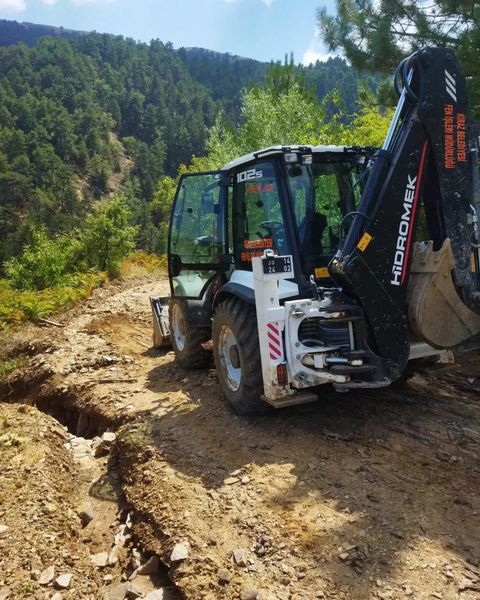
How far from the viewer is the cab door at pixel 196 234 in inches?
221

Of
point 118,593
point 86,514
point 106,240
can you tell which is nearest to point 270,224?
point 86,514

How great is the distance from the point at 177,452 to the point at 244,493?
0.95 metres

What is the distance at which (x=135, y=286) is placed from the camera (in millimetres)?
14547

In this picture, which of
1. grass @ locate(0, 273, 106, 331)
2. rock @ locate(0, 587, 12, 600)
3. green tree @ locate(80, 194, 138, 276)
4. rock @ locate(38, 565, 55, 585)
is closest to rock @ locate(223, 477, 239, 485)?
rock @ locate(38, 565, 55, 585)

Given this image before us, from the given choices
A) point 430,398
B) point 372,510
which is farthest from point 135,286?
point 372,510

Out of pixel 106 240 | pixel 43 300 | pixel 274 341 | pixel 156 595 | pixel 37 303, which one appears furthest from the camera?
pixel 106 240

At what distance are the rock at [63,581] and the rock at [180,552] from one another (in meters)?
0.63

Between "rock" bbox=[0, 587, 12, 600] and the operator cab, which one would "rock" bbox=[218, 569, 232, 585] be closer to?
"rock" bbox=[0, 587, 12, 600]

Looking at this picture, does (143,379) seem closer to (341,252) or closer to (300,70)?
(341,252)

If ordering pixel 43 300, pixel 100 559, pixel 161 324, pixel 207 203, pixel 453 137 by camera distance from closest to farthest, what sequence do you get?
pixel 100 559
pixel 453 137
pixel 207 203
pixel 161 324
pixel 43 300

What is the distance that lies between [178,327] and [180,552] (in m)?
3.95

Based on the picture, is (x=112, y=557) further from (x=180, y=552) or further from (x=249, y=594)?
(x=249, y=594)

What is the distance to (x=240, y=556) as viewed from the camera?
2928 mm

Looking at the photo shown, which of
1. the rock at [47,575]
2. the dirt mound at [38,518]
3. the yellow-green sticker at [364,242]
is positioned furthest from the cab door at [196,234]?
the rock at [47,575]
